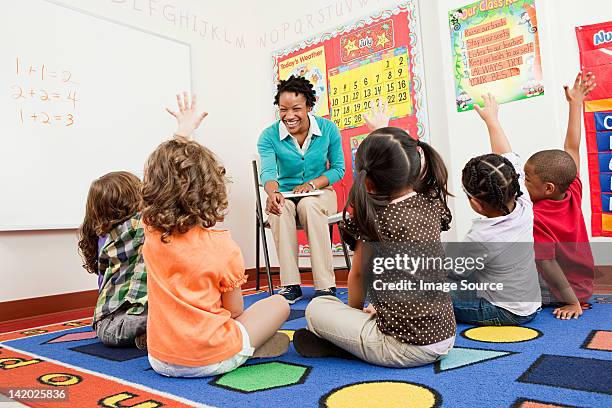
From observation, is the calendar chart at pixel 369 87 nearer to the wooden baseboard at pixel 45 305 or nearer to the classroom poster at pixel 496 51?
the classroom poster at pixel 496 51

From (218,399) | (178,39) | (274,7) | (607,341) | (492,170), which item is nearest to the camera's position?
(218,399)

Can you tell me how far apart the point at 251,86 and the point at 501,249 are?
241 centimetres

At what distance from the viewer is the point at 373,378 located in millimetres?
995

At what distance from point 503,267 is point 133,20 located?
7.91 ft

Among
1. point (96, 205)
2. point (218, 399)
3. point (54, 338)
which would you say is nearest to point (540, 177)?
point (218, 399)

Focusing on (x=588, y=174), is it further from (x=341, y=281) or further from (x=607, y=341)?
(x=341, y=281)

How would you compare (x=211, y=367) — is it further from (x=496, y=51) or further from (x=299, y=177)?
(x=496, y=51)

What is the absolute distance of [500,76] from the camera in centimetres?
227

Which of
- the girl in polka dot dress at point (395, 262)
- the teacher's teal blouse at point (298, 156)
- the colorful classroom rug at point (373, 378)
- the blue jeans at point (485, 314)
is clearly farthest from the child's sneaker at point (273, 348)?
the teacher's teal blouse at point (298, 156)

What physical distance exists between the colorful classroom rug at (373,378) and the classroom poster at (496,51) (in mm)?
1244

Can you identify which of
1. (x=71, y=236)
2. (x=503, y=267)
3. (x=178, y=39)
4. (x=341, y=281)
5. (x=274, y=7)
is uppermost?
(x=274, y=7)

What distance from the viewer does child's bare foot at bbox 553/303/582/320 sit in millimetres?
1480

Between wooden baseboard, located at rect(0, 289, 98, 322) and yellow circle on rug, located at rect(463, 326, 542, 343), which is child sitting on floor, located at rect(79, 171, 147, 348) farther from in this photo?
yellow circle on rug, located at rect(463, 326, 542, 343)

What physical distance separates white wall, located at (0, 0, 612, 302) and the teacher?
632mm
